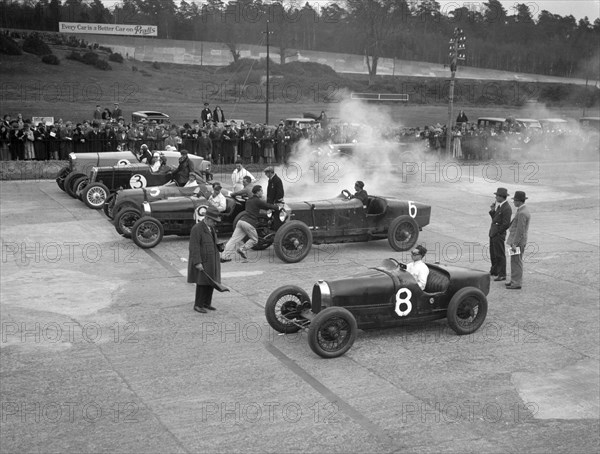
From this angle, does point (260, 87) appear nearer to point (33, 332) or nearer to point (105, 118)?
point (105, 118)

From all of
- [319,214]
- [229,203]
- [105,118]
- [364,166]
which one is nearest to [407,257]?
[319,214]

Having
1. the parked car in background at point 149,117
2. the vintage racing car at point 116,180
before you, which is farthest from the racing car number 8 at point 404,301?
the parked car in background at point 149,117

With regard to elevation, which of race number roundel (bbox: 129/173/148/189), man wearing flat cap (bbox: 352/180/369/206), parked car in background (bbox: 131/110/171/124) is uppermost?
parked car in background (bbox: 131/110/171/124)

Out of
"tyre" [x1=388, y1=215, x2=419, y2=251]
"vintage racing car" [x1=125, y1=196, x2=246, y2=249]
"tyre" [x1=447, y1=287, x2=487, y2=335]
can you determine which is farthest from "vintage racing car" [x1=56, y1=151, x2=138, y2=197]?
"tyre" [x1=447, y1=287, x2=487, y2=335]

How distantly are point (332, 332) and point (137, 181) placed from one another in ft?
34.4

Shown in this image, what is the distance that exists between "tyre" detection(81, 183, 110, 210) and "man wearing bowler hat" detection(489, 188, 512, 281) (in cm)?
957

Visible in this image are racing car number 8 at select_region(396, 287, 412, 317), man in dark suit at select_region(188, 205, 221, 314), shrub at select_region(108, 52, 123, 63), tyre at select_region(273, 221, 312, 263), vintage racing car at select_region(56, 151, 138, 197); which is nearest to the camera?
racing car number 8 at select_region(396, 287, 412, 317)

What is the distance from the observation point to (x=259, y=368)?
27.8 ft

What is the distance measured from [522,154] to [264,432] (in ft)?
93.3

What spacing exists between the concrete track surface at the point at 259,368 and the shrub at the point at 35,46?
28.1 m

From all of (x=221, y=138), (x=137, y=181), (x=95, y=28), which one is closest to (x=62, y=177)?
(x=137, y=181)

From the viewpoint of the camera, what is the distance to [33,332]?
9594mm

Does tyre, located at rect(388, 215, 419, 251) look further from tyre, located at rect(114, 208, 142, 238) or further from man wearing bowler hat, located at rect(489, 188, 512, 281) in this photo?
tyre, located at rect(114, 208, 142, 238)

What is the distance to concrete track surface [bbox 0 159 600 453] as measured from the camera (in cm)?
697
